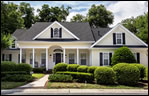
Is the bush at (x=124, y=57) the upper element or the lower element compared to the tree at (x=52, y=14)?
lower

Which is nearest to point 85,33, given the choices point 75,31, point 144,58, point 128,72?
point 75,31

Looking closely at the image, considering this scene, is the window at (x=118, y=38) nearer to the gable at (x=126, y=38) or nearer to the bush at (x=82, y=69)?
the gable at (x=126, y=38)

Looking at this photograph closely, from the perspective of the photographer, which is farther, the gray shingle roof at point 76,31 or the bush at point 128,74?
the gray shingle roof at point 76,31

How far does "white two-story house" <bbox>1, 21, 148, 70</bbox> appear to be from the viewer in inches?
872

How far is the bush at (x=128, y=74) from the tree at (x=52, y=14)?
3588cm

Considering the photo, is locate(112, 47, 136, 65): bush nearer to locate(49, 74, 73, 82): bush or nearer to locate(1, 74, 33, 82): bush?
locate(49, 74, 73, 82): bush

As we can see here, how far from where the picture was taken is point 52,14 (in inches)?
1938

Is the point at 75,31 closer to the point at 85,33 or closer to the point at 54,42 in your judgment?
the point at 85,33

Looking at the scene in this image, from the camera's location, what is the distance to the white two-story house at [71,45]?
72.7 feet

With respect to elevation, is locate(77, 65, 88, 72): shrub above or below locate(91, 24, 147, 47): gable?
below

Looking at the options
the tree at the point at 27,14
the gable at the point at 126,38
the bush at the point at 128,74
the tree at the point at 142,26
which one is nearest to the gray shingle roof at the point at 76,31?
the gable at the point at 126,38

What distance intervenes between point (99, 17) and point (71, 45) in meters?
26.8

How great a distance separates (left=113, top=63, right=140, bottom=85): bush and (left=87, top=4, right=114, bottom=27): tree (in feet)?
113

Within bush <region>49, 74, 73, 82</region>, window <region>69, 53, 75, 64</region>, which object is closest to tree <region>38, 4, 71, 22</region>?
window <region>69, 53, 75, 64</region>
